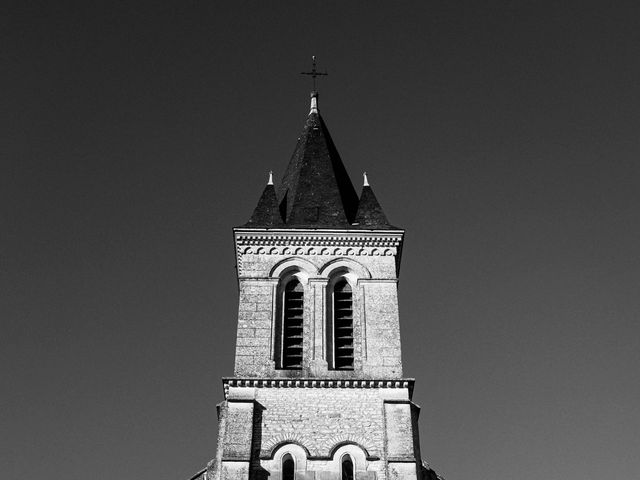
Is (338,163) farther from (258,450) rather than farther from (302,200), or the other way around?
(258,450)

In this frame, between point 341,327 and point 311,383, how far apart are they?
2.07 meters

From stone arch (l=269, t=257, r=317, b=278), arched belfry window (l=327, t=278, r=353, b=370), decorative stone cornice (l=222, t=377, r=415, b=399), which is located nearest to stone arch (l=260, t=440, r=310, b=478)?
decorative stone cornice (l=222, t=377, r=415, b=399)

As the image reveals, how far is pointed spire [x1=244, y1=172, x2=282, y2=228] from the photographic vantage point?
84.0 feet

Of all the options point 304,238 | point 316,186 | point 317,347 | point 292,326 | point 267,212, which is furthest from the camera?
point 316,186

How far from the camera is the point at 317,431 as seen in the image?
2148cm

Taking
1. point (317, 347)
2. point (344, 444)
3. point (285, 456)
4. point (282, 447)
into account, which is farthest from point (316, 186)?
point (285, 456)

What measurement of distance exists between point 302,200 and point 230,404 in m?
7.21

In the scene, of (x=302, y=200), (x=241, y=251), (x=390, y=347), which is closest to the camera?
(x=390, y=347)

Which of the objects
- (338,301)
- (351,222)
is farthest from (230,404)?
(351,222)

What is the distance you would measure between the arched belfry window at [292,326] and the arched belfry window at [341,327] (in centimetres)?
77

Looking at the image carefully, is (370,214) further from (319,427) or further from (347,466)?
(347,466)

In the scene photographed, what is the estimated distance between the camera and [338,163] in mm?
28859

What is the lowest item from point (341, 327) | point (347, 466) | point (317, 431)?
point (347, 466)

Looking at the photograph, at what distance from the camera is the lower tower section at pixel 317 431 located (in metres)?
20.7
